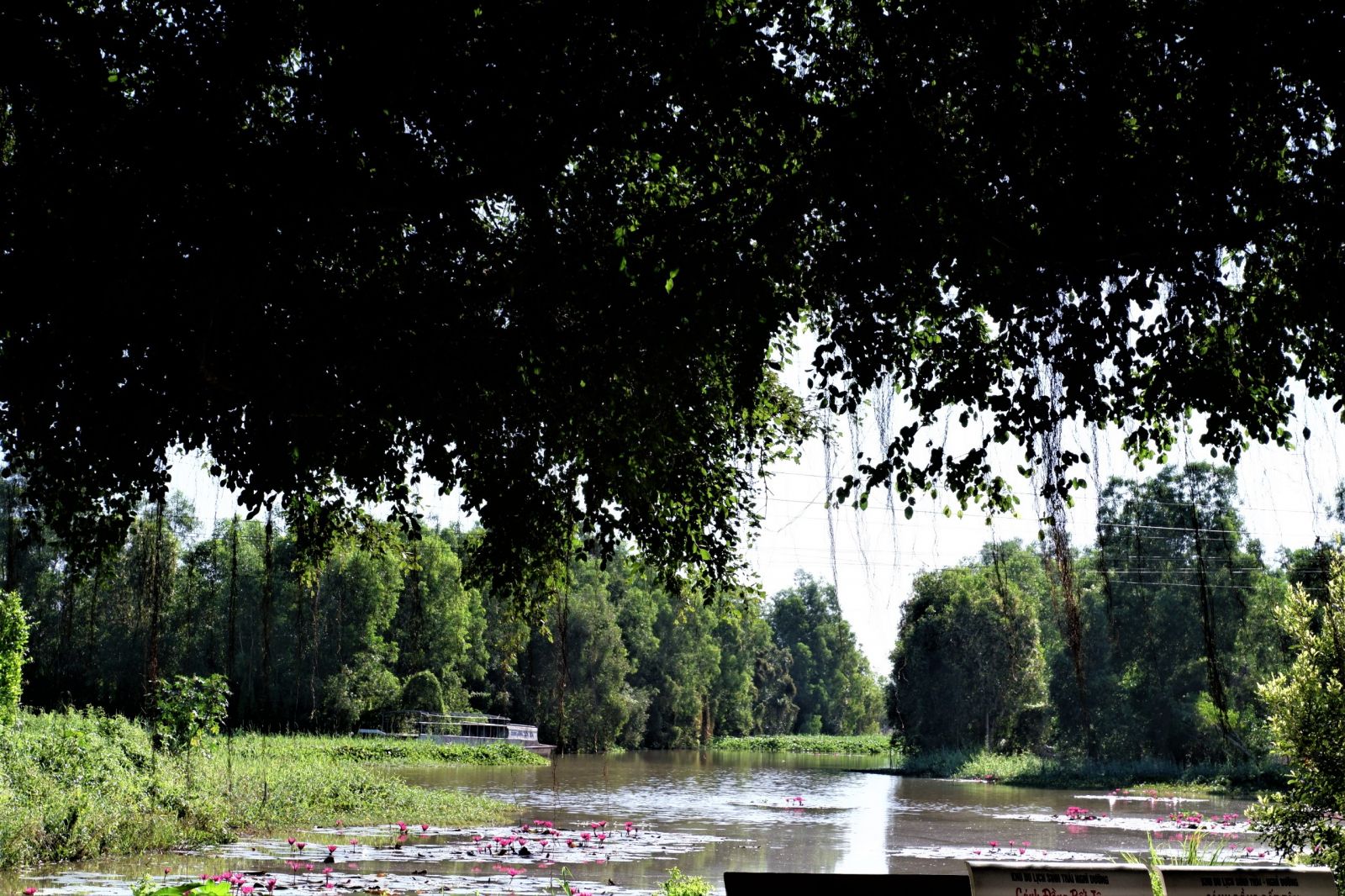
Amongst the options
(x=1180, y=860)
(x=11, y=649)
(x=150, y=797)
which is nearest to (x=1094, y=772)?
(x=1180, y=860)

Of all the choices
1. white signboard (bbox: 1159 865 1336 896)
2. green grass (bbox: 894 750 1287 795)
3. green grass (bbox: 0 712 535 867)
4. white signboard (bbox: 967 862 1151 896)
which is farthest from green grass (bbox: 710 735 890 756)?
white signboard (bbox: 967 862 1151 896)

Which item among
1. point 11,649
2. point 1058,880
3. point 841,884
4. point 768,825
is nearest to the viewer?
point 1058,880

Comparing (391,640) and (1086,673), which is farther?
(391,640)

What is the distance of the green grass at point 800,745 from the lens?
76.5 metres

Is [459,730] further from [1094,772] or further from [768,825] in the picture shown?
[768,825]

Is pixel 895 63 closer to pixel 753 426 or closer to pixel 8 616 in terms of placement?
pixel 753 426

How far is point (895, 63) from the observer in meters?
5.57

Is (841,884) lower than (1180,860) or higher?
higher

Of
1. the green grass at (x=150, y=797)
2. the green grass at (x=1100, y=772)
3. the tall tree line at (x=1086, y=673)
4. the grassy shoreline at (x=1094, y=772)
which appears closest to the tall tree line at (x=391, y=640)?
the green grass at (x=150, y=797)

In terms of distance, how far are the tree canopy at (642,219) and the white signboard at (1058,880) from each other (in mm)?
3058

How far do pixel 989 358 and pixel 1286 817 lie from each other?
7142mm

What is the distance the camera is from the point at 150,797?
49.9 ft

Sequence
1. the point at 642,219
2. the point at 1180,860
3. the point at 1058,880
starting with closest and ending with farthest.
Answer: the point at 1058,880 → the point at 642,219 → the point at 1180,860

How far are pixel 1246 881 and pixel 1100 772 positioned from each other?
42292 mm
